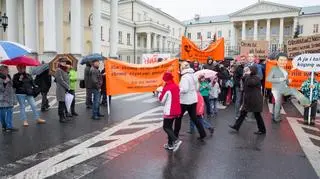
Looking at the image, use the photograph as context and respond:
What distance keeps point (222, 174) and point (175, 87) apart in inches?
82.1

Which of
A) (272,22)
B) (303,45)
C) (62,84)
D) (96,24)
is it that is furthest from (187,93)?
(272,22)

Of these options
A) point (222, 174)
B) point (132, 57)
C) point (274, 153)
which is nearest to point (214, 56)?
point (274, 153)

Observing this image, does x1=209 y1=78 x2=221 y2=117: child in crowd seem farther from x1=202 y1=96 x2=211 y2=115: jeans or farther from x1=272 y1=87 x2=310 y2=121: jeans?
x1=272 y1=87 x2=310 y2=121: jeans

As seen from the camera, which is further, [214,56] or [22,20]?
[22,20]

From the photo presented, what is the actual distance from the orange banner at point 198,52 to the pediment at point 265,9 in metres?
71.3

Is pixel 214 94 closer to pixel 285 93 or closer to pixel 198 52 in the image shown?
pixel 285 93

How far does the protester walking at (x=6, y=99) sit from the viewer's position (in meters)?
8.81

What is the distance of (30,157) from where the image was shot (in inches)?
262

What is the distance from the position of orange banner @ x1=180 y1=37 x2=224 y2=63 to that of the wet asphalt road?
4278 mm

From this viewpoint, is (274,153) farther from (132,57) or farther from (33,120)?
(132,57)

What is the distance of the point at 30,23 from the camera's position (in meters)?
37.5

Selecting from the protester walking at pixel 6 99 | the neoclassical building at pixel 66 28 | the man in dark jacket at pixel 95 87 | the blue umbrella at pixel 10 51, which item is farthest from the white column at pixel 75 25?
the blue umbrella at pixel 10 51

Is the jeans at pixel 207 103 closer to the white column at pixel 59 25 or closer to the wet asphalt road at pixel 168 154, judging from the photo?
the wet asphalt road at pixel 168 154

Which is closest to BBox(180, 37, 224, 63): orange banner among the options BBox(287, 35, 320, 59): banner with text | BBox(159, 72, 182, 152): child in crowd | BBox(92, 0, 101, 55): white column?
BBox(287, 35, 320, 59): banner with text
